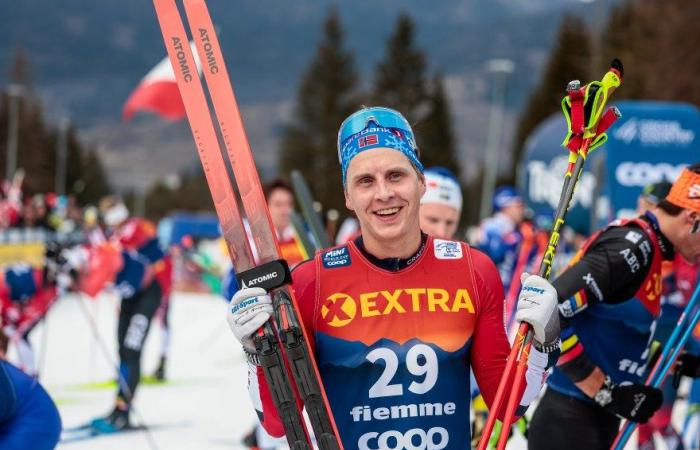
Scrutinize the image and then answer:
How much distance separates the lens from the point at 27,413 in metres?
3.83

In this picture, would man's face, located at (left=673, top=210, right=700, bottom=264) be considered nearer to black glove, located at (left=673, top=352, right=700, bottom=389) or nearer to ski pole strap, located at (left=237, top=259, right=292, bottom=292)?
black glove, located at (left=673, top=352, right=700, bottom=389)

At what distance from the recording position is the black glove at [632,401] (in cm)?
389

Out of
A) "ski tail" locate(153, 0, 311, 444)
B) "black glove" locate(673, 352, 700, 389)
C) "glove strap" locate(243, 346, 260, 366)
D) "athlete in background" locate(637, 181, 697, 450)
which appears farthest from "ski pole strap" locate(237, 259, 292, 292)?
"athlete in background" locate(637, 181, 697, 450)

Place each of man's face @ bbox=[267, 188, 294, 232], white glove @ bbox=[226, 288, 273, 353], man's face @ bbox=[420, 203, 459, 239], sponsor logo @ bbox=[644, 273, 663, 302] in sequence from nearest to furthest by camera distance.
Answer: white glove @ bbox=[226, 288, 273, 353]
sponsor logo @ bbox=[644, 273, 663, 302]
man's face @ bbox=[420, 203, 459, 239]
man's face @ bbox=[267, 188, 294, 232]

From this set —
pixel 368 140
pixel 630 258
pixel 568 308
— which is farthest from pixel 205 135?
pixel 630 258

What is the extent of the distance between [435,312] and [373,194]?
0.44 m

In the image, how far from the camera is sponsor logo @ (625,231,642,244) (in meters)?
3.95

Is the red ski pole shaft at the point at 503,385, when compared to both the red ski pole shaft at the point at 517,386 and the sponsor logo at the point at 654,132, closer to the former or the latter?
the red ski pole shaft at the point at 517,386

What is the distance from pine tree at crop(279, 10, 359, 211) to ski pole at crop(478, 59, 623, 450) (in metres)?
67.1

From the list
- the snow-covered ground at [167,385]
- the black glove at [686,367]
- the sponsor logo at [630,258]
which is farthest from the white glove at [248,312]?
the snow-covered ground at [167,385]

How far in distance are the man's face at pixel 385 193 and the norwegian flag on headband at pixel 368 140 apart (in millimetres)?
31

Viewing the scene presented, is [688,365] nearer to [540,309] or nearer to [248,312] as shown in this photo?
[540,309]

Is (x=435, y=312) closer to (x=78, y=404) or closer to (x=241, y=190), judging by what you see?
(x=241, y=190)

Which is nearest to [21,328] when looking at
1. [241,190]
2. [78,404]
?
[78,404]
